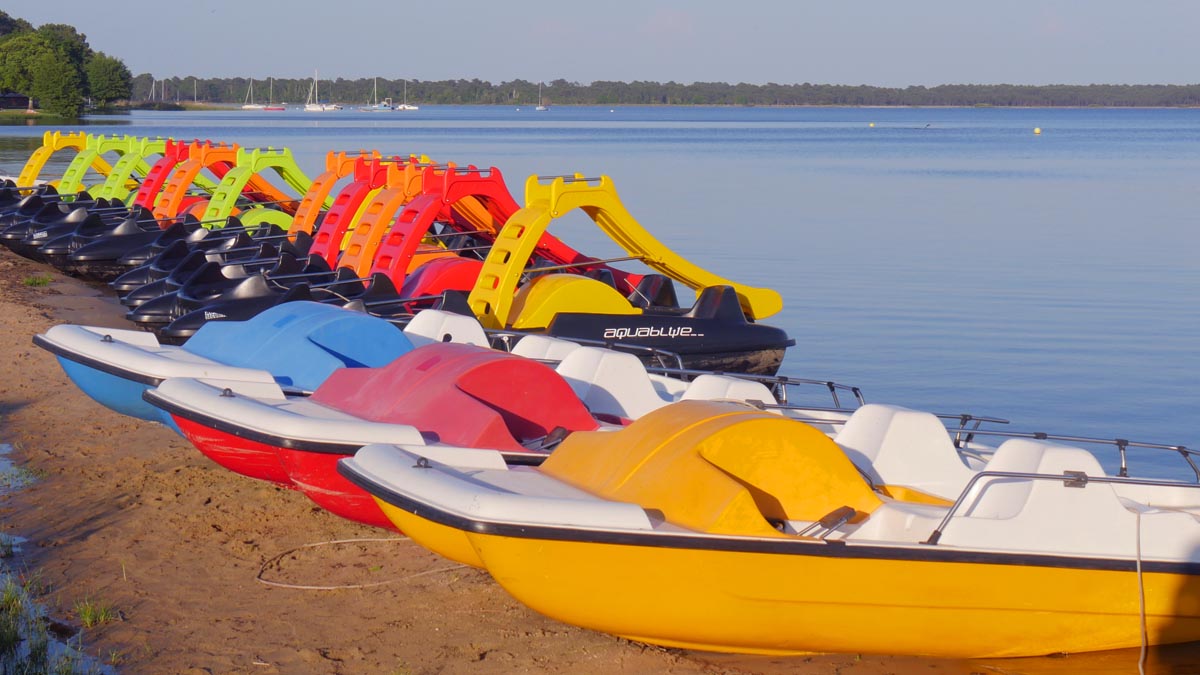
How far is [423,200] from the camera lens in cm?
1244

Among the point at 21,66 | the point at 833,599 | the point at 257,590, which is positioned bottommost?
the point at 257,590

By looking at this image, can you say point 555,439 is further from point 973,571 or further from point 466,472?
point 973,571

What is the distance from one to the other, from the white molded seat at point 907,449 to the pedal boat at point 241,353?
2.77 meters

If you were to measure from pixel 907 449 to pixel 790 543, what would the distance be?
1.61m

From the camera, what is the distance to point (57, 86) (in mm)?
93562

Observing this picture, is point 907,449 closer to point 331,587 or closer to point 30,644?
point 331,587

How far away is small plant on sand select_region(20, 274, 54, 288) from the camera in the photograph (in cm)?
1606

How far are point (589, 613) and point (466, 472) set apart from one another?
89 cm

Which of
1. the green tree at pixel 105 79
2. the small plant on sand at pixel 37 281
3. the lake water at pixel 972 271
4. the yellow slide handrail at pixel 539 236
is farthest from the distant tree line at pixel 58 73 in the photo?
the yellow slide handrail at pixel 539 236

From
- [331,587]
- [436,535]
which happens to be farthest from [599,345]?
[436,535]

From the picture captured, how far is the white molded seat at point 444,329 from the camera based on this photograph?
838 centimetres

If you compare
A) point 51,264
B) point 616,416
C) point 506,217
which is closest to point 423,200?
point 506,217

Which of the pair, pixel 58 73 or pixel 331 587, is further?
pixel 58 73

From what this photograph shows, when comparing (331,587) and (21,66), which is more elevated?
(21,66)
